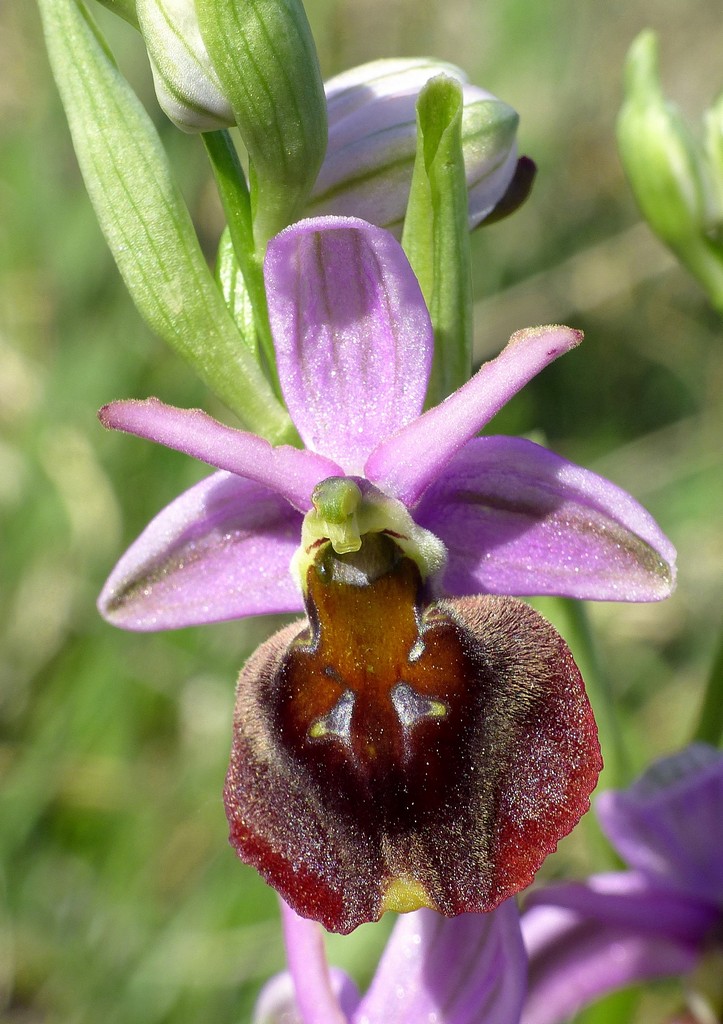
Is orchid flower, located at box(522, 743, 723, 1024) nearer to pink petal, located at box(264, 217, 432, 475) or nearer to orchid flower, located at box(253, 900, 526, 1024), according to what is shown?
orchid flower, located at box(253, 900, 526, 1024)

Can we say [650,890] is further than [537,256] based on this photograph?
No

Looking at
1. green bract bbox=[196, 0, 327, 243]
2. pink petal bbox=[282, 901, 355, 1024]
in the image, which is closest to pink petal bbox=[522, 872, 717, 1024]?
pink petal bbox=[282, 901, 355, 1024]

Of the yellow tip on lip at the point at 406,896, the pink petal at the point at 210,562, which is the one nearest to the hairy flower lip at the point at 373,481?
the pink petal at the point at 210,562

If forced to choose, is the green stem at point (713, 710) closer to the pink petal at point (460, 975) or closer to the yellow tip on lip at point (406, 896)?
the pink petal at point (460, 975)

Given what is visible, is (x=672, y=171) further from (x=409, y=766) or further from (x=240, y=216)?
(x=409, y=766)

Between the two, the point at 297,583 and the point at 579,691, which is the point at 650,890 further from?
the point at 297,583

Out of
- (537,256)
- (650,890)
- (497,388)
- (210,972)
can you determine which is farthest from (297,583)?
(537,256)

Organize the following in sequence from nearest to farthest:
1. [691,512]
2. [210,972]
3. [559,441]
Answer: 1. [210,972]
2. [691,512]
3. [559,441]

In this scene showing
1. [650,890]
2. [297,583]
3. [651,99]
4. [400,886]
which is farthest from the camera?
[651,99]
